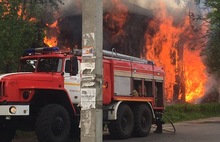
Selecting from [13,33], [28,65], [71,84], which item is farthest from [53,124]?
[13,33]

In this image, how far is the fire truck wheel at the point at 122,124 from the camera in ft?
46.9

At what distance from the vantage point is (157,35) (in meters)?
33.2

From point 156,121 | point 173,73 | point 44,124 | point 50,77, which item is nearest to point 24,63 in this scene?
point 50,77

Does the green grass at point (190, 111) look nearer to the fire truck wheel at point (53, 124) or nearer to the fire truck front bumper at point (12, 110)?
the fire truck wheel at point (53, 124)

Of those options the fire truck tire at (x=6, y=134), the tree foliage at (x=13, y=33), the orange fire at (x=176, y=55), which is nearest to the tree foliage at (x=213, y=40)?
the orange fire at (x=176, y=55)

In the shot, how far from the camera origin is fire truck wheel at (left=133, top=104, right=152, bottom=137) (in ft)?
50.7

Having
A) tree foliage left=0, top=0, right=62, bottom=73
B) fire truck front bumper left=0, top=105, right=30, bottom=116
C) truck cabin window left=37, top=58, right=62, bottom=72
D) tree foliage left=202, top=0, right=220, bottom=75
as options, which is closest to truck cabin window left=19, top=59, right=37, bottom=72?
truck cabin window left=37, top=58, right=62, bottom=72

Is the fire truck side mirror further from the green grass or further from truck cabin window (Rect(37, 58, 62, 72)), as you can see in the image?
the green grass

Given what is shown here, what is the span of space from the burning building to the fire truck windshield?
40.7 ft

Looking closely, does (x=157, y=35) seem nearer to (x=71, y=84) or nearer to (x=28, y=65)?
(x=28, y=65)

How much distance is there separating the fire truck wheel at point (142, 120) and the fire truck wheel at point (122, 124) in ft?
1.33

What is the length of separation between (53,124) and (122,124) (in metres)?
3.80

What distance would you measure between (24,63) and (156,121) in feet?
21.0

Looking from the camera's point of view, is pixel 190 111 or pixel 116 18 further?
pixel 116 18
